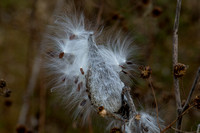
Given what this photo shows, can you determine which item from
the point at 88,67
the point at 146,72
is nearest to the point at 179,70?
the point at 146,72

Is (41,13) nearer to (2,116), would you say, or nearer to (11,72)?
(11,72)

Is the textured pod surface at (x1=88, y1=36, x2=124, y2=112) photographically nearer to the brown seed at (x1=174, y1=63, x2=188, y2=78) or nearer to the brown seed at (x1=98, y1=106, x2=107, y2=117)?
the brown seed at (x1=98, y1=106, x2=107, y2=117)

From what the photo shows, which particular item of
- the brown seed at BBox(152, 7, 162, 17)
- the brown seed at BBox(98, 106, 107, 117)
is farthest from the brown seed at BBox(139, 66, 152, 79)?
the brown seed at BBox(152, 7, 162, 17)

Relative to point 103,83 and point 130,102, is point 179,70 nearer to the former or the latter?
point 130,102

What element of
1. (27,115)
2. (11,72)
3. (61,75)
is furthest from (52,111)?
(61,75)

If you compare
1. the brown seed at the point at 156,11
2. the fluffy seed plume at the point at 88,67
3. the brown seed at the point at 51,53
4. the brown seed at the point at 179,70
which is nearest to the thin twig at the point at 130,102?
the fluffy seed plume at the point at 88,67

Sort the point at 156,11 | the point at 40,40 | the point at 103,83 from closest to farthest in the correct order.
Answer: the point at 103,83, the point at 156,11, the point at 40,40

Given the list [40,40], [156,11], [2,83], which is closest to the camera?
[2,83]

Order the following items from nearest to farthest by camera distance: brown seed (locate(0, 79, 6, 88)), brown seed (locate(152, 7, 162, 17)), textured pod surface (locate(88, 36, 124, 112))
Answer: textured pod surface (locate(88, 36, 124, 112)), brown seed (locate(0, 79, 6, 88)), brown seed (locate(152, 7, 162, 17))

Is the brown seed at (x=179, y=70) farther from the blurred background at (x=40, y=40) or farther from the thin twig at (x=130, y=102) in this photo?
the blurred background at (x=40, y=40)
